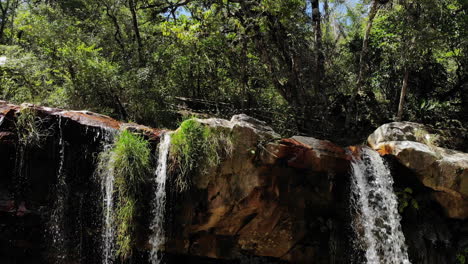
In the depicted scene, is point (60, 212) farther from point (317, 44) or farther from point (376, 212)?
point (317, 44)

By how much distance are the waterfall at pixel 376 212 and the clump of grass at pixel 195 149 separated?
236 centimetres

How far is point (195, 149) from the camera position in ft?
16.0

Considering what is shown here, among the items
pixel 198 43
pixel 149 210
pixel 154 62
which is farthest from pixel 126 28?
pixel 149 210

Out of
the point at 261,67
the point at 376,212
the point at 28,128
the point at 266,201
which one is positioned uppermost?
the point at 261,67

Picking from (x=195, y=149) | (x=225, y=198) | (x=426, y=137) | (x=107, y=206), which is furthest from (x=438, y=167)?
(x=107, y=206)

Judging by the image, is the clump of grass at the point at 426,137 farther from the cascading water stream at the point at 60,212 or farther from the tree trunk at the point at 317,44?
the cascading water stream at the point at 60,212

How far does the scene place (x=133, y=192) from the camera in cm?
472

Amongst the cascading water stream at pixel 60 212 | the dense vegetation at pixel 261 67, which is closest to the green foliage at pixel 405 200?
the dense vegetation at pixel 261 67

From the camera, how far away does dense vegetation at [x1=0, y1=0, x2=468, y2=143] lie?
7.34 metres

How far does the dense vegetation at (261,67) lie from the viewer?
24.1 feet

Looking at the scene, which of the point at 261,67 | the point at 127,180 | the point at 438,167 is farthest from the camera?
the point at 261,67

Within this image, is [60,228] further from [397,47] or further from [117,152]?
[397,47]

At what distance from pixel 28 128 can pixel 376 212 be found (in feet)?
19.2

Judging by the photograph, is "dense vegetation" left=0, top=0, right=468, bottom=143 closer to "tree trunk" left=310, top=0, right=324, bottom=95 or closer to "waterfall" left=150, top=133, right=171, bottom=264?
"tree trunk" left=310, top=0, right=324, bottom=95
